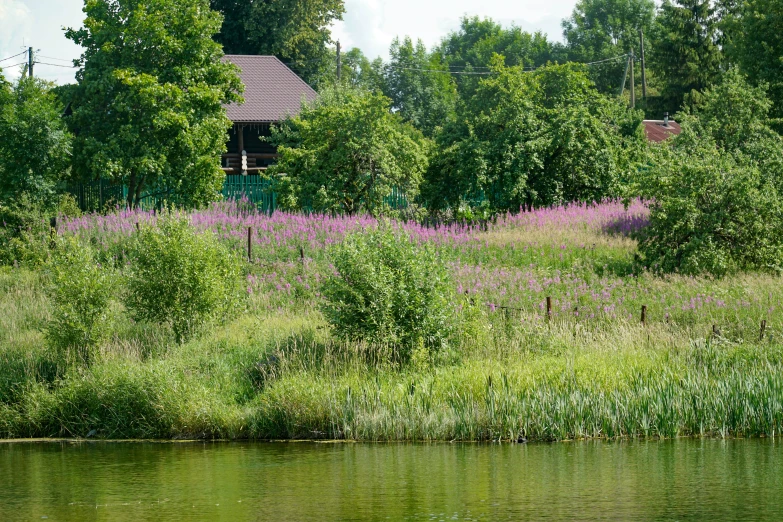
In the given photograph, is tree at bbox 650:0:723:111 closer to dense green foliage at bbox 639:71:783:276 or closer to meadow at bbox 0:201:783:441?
dense green foliage at bbox 639:71:783:276

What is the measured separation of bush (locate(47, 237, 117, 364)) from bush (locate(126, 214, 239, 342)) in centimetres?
60

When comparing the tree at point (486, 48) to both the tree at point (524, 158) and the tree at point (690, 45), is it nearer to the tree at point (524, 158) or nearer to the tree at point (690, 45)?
the tree at point (690, 45)

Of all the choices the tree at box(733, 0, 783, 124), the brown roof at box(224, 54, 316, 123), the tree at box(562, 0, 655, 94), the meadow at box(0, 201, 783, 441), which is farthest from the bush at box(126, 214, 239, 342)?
the tree at box(562, 0, 655, 94)

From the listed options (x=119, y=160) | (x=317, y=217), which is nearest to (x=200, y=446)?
(x=317, y=217)

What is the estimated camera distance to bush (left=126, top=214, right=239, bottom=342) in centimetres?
1867

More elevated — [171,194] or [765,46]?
[765,46]

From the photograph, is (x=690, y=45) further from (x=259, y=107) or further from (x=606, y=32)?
(x=606, y=32)

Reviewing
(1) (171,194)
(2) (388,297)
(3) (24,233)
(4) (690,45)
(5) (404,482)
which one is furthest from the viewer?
(4) (690,45)

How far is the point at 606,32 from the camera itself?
299 ft

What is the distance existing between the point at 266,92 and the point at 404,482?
3510cm

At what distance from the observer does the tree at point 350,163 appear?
2977 centimetres

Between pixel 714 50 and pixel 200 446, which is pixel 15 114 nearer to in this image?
pixel 200 446

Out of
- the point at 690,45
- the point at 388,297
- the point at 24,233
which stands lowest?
the point at 388,297

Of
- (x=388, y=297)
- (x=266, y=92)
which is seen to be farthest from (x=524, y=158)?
(x=266, y=92)
